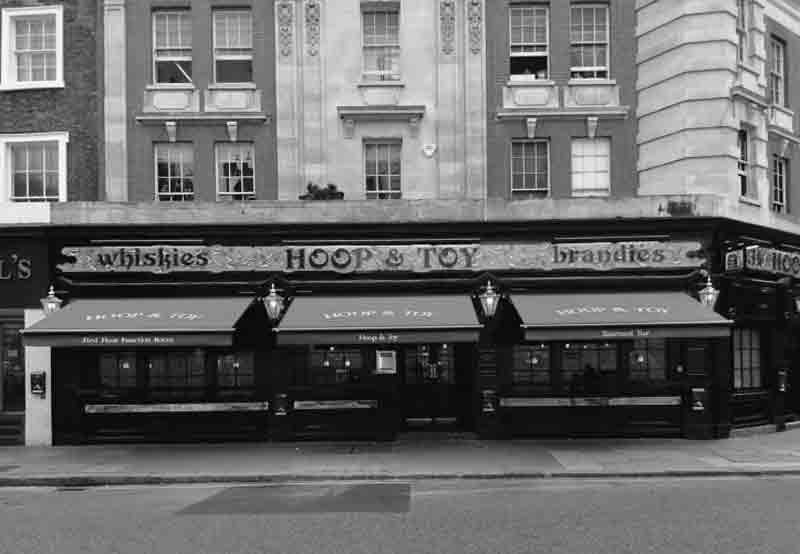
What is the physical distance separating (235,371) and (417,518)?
27.0 feet

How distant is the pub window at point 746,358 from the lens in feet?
59.5

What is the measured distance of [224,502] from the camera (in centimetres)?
1105

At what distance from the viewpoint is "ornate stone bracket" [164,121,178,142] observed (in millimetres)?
17984

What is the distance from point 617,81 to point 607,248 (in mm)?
4655

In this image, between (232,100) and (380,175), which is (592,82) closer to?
(380,175)

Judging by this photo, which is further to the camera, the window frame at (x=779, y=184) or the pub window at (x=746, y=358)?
the window frame at (x=779, y=184)

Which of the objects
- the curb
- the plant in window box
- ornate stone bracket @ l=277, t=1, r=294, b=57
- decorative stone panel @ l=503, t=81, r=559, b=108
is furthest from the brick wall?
decorative stone panel @ l=503, t=81, r=559, b=108

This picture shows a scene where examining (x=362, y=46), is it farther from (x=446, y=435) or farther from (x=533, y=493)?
(x=533, y=493)

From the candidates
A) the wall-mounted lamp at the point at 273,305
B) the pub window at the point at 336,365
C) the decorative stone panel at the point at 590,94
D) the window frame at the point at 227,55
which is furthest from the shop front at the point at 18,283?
the decorative stone panel at the point at 590,94

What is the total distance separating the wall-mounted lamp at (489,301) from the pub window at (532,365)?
1.49 meters

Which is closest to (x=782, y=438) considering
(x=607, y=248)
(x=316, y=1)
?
(x=607, y=248)

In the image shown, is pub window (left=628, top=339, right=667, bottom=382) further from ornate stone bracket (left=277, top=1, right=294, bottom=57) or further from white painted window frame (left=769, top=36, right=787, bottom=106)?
ornate stone bracket (left=277, top=1, right=294, bottom=57)

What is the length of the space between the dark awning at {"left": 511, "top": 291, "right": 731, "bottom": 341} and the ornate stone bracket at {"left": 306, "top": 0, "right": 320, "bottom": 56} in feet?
26.1

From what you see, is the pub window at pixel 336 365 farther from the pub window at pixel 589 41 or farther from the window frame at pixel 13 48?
the window frame at pixel 13 48
